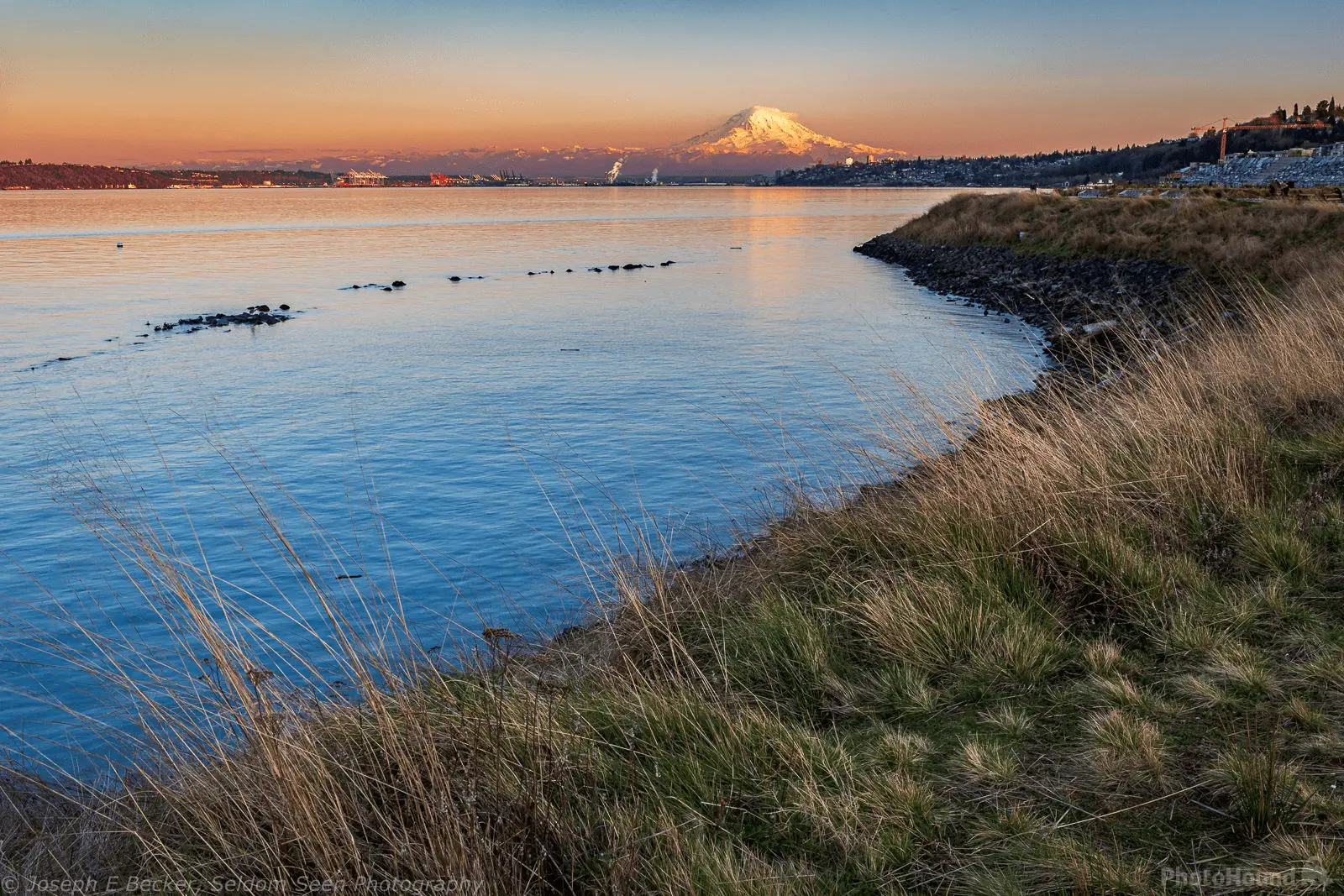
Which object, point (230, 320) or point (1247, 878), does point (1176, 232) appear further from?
A: point (1247, 878)

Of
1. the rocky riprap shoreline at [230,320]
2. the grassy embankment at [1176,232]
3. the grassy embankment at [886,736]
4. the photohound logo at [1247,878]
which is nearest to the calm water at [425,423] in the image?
the rocky riprap shoreline at [230,320]

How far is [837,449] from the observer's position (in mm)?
15266

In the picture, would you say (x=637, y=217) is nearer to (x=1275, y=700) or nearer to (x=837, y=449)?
(x=837, y=449)

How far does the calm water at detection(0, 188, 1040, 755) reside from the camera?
10172 mm

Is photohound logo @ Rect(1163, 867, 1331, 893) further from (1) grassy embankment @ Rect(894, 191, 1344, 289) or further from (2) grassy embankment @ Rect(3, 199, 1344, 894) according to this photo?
(1) grassy embankment @ Rect(894, 191, 1344, 289)

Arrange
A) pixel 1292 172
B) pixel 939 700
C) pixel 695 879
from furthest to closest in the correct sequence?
pixel 1292 172 → pixel 939 700 → pixel 695 879

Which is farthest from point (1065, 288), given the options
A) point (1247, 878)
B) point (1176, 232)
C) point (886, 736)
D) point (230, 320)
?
point (1247, 878)

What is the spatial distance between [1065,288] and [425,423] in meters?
25.8

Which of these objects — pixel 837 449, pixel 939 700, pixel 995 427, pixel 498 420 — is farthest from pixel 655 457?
pixel 939 700

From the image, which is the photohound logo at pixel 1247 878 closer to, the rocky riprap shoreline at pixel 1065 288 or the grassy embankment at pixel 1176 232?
the rocky riprap shoreline at pixel 1065 288

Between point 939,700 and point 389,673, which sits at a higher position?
point 389,673

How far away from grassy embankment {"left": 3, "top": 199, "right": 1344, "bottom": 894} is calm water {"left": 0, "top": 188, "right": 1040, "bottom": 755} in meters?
1.28

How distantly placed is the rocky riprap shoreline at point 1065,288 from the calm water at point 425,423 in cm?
194

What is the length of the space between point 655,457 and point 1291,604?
1114 centimetres
